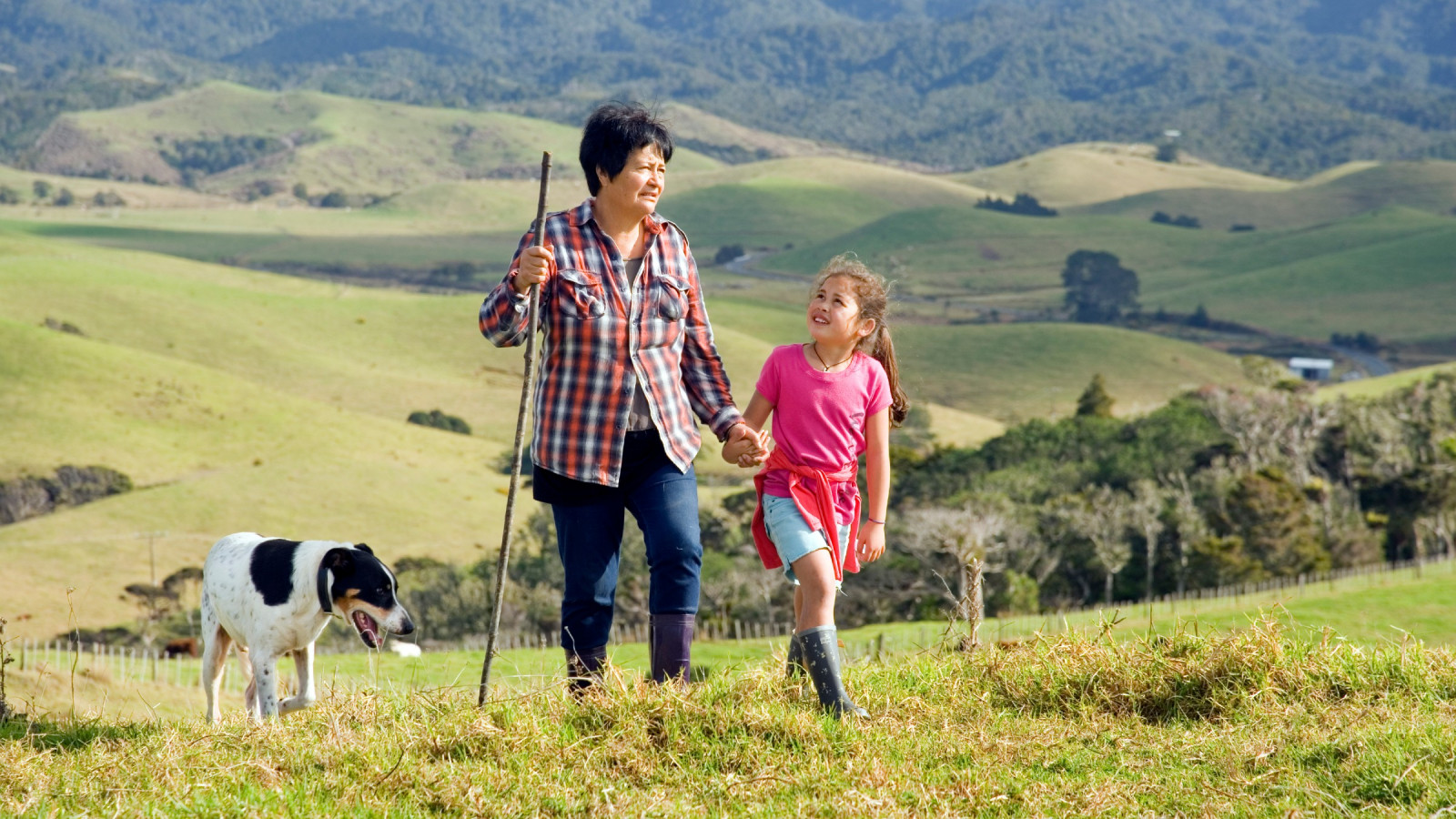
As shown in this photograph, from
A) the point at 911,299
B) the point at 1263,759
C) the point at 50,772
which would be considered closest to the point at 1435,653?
the point at 1263,759

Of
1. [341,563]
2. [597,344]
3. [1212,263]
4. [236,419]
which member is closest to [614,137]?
[597,344]

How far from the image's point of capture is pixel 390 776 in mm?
4504

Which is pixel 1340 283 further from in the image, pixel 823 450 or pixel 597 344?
pixel 597 344

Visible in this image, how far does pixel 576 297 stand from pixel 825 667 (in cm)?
172

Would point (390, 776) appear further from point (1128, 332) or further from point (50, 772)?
point (1128, 332)

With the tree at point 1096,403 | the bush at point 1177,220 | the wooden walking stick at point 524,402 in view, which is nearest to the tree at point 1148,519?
the tree at point 1096,403

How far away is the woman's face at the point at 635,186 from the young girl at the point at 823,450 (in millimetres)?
816

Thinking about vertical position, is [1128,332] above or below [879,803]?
above

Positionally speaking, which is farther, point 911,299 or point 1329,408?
point 911,299

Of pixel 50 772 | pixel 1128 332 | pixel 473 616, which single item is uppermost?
pixel 1128 332

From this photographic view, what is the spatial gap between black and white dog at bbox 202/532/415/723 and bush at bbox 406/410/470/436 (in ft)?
222

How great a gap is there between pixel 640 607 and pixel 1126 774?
100 ft

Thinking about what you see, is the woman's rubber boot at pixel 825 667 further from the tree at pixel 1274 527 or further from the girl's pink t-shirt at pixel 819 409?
the tree at pixel 1274 527

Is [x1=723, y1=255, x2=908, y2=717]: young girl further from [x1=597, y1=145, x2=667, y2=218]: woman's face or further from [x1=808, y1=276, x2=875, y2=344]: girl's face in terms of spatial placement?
[x1=597, y1=145, x2=667, y2=218]: woman's face
